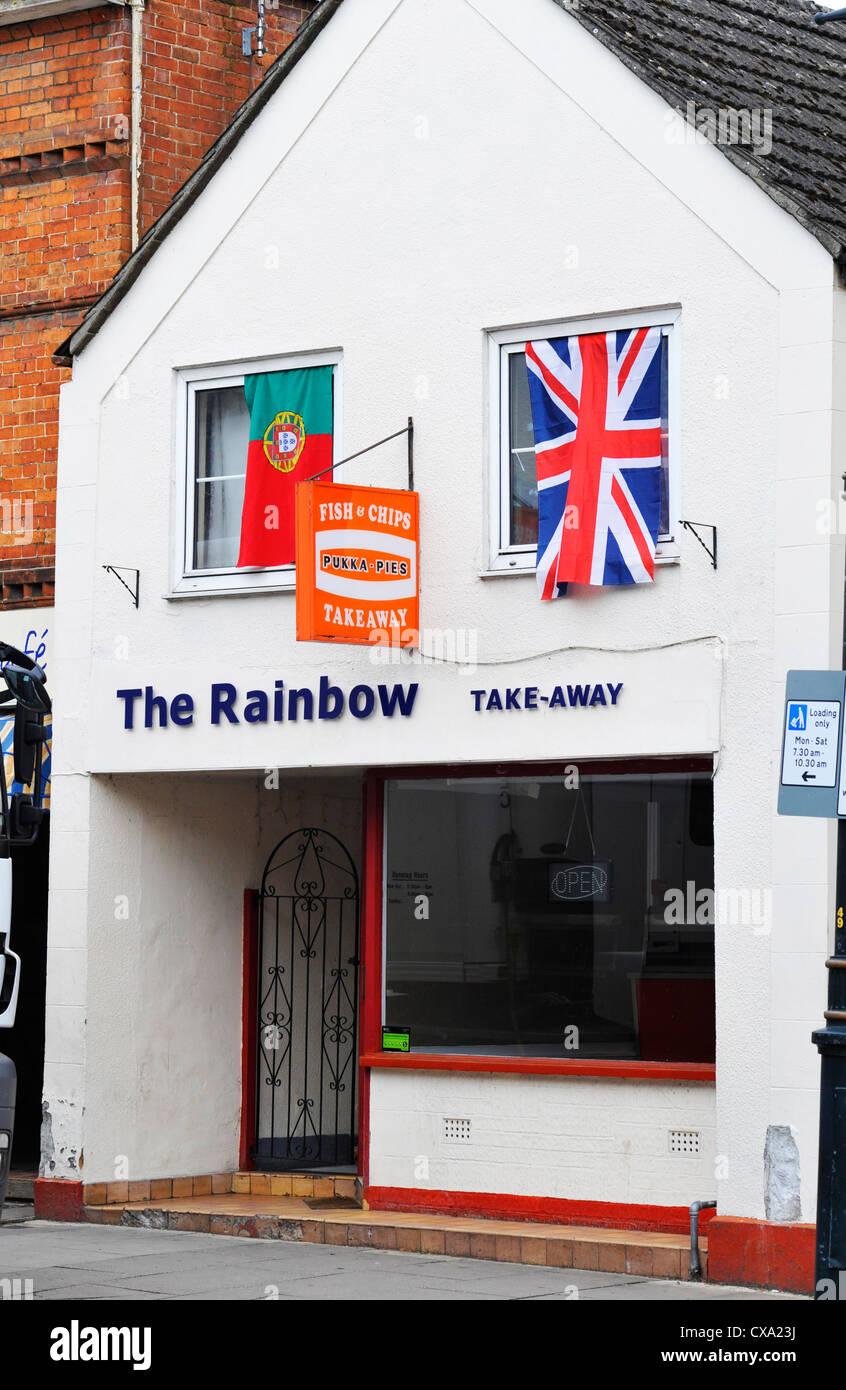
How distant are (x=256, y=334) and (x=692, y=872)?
452cm

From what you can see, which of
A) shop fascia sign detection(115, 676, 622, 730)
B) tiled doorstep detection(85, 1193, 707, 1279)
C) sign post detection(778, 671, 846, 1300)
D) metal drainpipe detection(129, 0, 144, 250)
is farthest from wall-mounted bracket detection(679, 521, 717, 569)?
metal drainpipe detection(129, 0, 144, 250)

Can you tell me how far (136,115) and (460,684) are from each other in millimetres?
5766

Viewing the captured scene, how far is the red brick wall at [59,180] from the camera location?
1650 centimetres

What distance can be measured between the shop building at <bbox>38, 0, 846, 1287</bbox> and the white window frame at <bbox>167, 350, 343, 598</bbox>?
0.03 metres

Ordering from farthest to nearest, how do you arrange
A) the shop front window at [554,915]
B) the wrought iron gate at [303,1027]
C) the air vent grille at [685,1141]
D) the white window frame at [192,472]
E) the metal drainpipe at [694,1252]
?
the wrought iron gate at [303,1027] < the white window frame at [192,472] < the shop front window at [554,915] < the air vent grille at [685,1141] < the metal drainpipe at [694,1252]

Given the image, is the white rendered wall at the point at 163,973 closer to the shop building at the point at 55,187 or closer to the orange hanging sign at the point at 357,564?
the shop building at the point at 55,187

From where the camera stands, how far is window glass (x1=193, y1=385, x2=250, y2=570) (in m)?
14.7

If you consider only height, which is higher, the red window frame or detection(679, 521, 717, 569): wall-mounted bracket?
detection(679, 521, 717, 569): wall-mounted bracket

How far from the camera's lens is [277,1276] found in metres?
12.3

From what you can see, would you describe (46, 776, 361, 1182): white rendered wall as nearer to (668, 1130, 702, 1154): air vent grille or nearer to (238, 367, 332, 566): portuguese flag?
(238, 367, 332, 566): portuguese flag

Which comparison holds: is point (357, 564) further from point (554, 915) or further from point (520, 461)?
point (554, 915)

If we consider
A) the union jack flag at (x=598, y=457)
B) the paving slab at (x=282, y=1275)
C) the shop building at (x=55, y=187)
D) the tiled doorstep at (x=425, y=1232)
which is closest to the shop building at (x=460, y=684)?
the union jack flag at (x=598, y=457)

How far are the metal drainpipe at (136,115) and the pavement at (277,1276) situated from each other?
731 cm

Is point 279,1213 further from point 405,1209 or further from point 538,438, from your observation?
point 538,438
